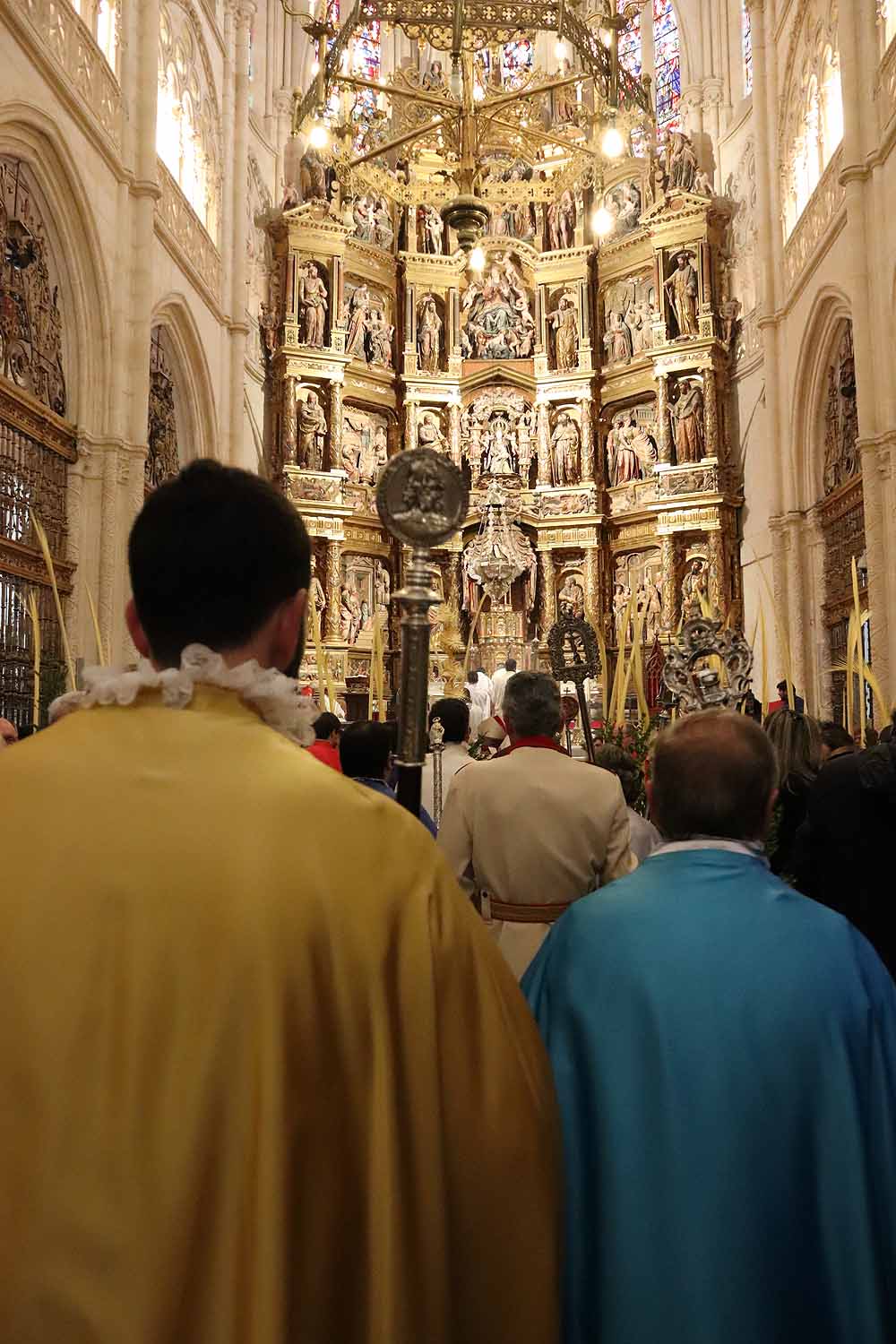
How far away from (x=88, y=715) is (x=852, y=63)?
15.6 meters

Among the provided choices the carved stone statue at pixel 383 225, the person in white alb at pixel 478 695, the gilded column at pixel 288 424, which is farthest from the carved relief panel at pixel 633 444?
the person in white alb at pixel 478 695

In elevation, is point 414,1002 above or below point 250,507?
below

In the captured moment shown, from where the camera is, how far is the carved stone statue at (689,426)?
2086cm

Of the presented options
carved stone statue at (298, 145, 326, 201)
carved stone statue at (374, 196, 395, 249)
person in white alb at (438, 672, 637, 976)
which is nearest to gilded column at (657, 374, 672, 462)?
carved stone statue at (374, 196, 395, 249)

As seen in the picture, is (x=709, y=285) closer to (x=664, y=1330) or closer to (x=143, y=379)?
(x=143, y=379)

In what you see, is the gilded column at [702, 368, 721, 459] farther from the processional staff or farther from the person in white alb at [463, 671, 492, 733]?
the processional staff

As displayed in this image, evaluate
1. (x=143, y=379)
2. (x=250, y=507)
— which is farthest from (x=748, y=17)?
(x=250, y=507)

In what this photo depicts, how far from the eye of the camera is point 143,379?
13.8 meters

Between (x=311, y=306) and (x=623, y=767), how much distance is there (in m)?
18.4

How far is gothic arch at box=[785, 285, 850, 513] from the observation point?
16344mm

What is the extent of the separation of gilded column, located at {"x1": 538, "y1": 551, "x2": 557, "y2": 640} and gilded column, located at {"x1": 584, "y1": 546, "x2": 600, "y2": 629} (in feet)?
2.23

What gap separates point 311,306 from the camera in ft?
70.8

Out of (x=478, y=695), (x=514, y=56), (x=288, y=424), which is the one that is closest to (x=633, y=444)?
(x=288, y=424)

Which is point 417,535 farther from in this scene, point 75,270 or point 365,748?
point 75,270
